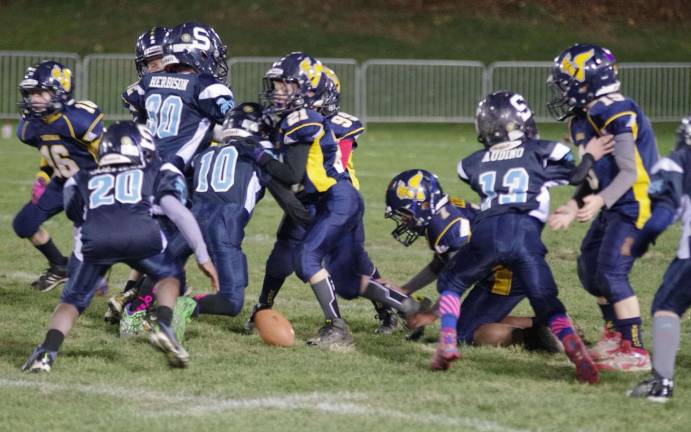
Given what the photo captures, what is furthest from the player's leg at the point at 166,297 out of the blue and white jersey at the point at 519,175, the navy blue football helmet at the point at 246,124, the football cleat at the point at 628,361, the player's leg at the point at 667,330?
the player's leg at the point at 667,330

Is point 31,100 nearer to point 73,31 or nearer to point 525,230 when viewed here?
point 525,230

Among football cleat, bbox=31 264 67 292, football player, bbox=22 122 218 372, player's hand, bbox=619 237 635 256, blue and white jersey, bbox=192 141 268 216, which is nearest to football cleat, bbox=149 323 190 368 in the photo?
football player, bbox=22 122 218 372

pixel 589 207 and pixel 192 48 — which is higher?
pixel 192 48

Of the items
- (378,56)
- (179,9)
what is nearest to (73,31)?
(179,9)

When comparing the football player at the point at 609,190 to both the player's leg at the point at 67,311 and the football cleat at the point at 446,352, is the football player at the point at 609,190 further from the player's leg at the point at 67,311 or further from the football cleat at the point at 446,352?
the player's leg at the point at 67,311

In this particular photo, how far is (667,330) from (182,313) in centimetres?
248

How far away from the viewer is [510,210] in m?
6.07

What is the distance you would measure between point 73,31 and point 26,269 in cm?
1904

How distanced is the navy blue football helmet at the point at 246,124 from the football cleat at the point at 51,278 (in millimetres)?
2002

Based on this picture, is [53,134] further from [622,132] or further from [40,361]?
[622,132]

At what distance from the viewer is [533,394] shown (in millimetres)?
5488

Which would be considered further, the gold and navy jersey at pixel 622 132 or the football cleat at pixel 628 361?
the gold and navy jersey at pixel 622 132

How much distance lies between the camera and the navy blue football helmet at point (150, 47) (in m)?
7.80

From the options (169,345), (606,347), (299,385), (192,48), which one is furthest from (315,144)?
(606,347)
